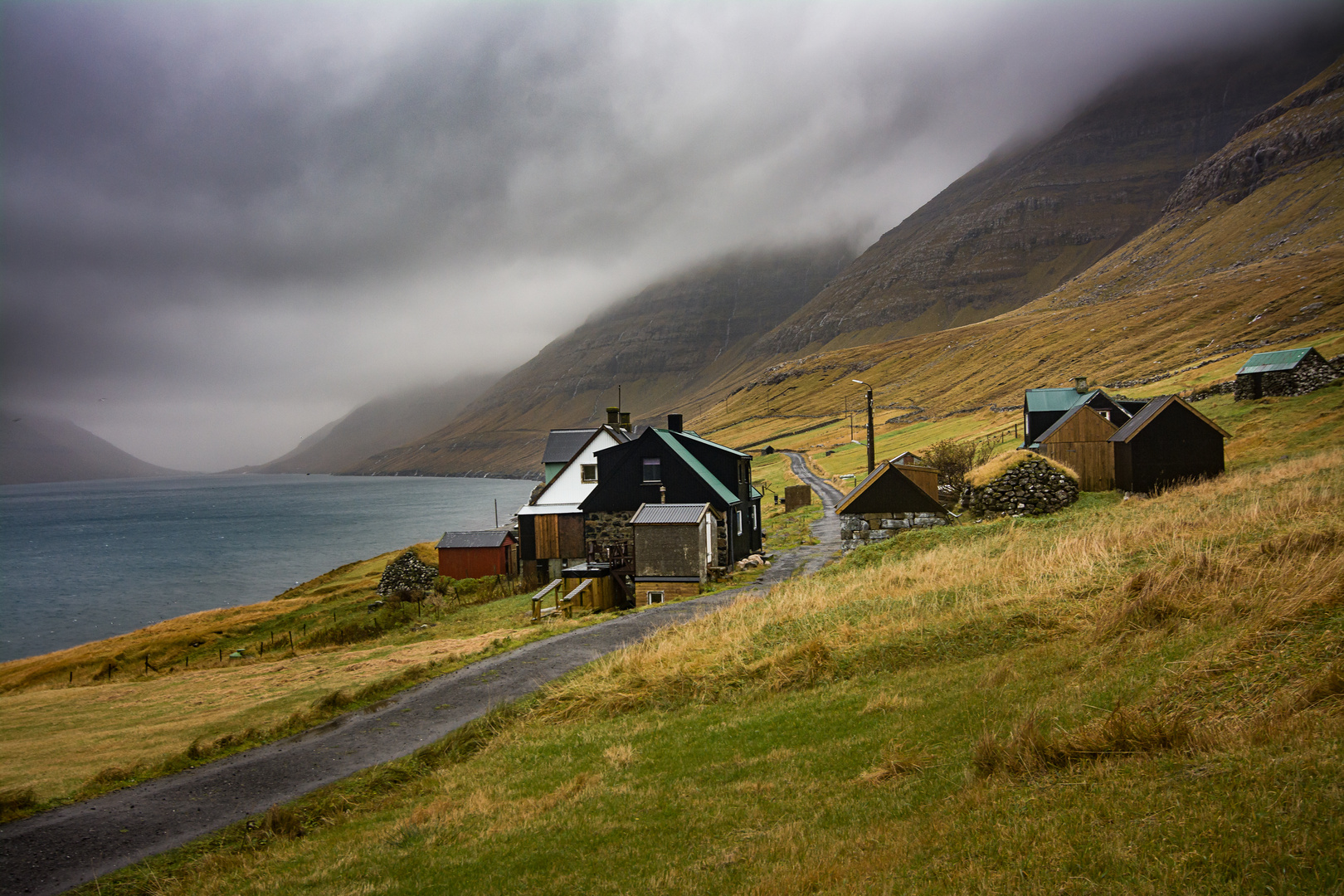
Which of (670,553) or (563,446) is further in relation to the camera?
(563,446)

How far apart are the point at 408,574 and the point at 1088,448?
47085 millimetres

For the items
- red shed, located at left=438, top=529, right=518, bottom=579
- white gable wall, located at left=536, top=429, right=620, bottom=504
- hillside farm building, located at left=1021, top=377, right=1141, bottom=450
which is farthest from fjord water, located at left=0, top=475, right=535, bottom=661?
hillside farm building, located at left=1021, top=377, right=1141, bottom=450

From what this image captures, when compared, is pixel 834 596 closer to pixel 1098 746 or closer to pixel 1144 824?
pixel 1098 746

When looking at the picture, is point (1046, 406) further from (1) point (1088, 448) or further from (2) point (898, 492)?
(2) point (898, 492)

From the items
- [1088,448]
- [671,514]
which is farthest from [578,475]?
[1088,448]

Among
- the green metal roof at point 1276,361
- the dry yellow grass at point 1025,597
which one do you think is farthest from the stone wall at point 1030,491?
the green metal roof at point 1276,361

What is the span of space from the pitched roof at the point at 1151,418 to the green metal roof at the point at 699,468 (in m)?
22.2

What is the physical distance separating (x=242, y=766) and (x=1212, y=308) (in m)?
170

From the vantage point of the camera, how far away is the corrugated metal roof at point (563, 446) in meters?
58.0

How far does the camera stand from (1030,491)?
121 feet

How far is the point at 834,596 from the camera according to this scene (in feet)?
63.3

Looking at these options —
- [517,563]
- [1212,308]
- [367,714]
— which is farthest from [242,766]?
[1212,308]

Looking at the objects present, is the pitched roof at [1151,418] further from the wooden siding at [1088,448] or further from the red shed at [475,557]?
the red shed at [475,557]

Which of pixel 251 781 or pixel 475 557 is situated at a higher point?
pixel 251 781
